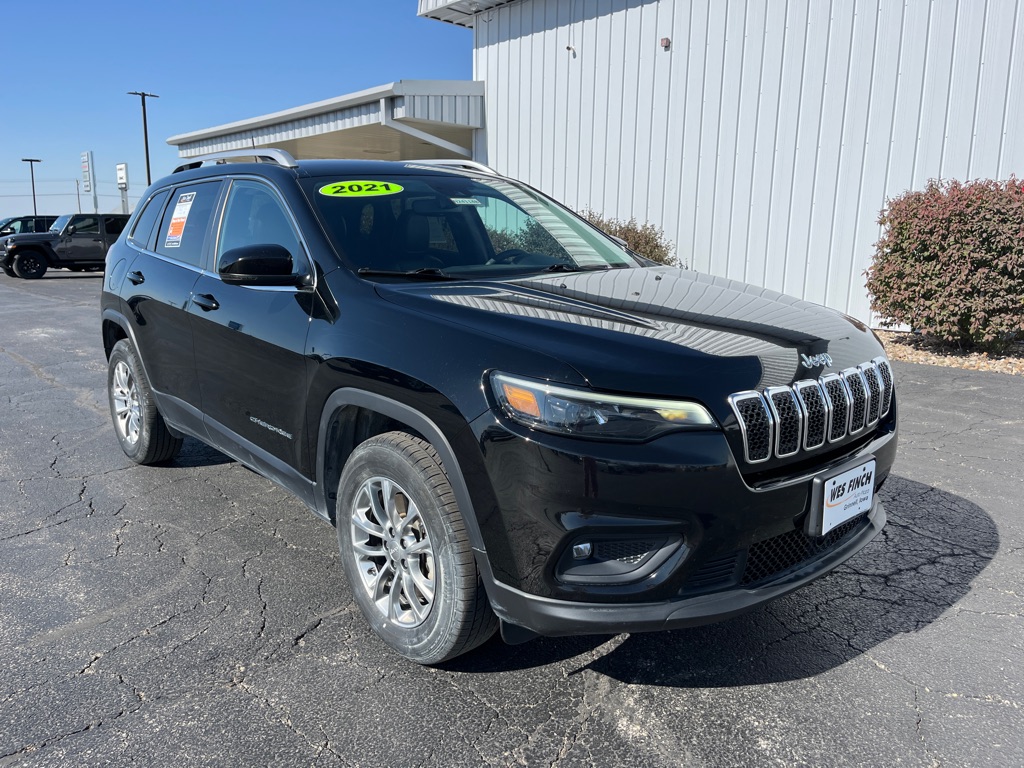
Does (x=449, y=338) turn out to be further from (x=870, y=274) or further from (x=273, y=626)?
(x=870, y=274)

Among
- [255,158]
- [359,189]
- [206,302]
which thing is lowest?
[206,302]

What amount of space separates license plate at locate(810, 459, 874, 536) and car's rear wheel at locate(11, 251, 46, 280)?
25243 mm

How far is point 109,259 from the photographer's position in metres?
4.89

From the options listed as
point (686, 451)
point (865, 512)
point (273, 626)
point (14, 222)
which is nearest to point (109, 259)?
point (273, 626)

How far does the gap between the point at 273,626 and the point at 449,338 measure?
1.39 m

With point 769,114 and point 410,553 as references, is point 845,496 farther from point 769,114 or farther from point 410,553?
point 769,114

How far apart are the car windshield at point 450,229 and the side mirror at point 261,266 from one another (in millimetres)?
210

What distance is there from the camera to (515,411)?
83.7 inches

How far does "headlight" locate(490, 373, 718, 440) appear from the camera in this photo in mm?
2068

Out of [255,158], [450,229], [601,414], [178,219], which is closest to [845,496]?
[601,414]

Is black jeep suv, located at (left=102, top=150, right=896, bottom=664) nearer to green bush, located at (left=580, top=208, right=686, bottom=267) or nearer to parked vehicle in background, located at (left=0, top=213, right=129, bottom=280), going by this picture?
green bush, located at (left=580, top=208, right=686, bottom=267)

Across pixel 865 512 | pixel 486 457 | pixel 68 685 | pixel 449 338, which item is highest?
pixel 449 338

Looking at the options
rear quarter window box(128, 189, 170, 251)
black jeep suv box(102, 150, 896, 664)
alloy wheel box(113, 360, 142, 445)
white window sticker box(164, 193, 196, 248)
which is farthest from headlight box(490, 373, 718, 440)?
alloy wheel box(113, 360, 142, 445)

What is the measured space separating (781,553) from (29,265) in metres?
25.5
